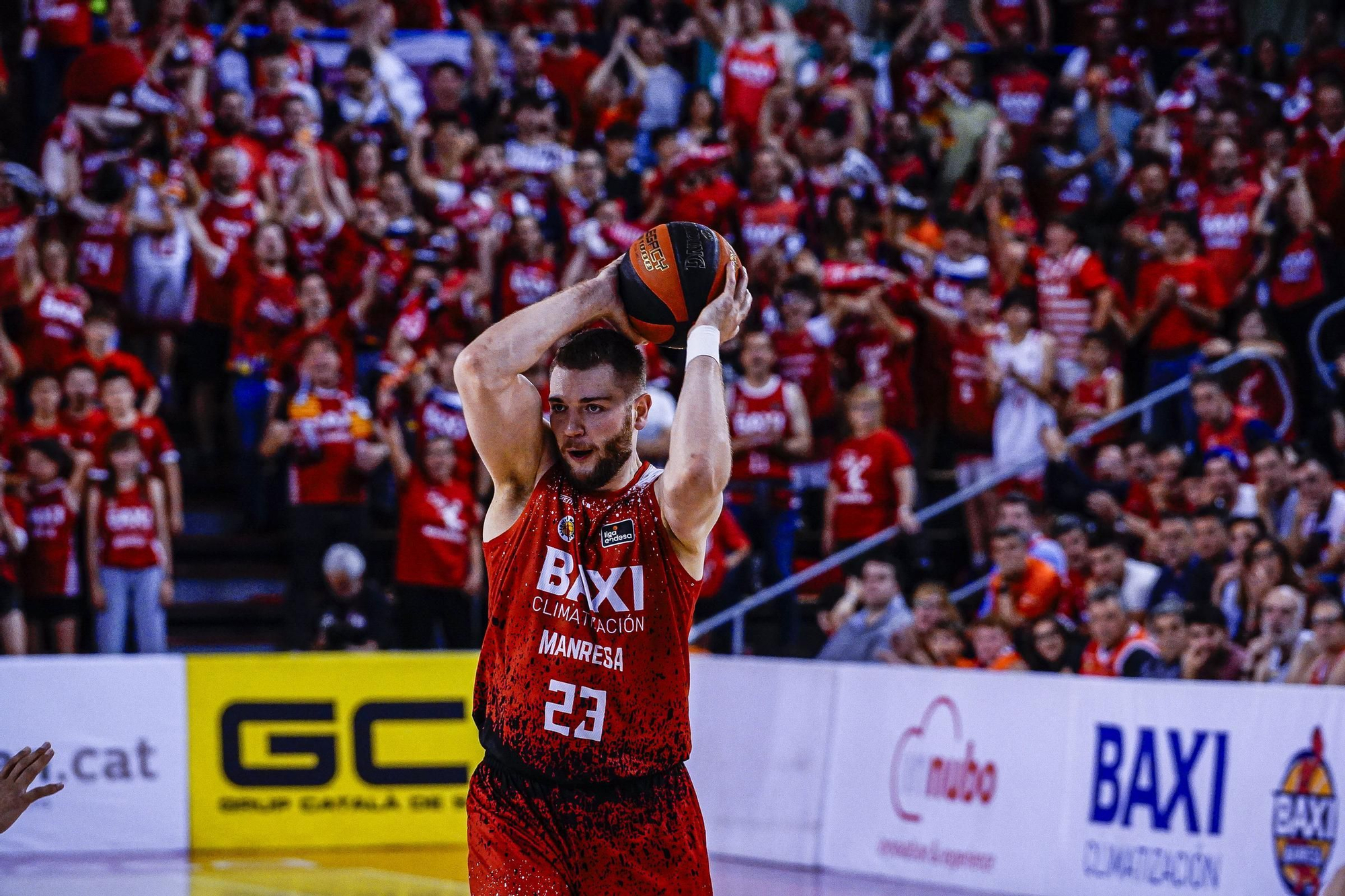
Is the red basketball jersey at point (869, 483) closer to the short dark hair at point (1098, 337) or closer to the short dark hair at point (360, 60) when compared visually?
the short dark hair at point (1098, 337)

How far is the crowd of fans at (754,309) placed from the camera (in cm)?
1097

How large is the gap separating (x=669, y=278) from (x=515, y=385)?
475 mm

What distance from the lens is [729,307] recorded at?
446cm

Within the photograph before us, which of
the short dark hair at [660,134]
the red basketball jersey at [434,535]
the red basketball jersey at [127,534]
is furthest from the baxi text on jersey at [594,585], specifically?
the short dark hair at [660,134]

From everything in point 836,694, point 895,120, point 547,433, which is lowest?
point 836,694

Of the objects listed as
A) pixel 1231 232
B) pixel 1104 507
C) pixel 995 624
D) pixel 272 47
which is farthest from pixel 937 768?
pixel 272 47

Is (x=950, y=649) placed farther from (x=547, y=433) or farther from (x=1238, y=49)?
(x=1238, y=49)

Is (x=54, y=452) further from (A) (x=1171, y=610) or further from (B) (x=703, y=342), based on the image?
(B) (x=703, y=342)

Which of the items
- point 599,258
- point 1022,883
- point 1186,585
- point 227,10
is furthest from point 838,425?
point 227,10

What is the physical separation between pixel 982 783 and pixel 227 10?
34.3ft

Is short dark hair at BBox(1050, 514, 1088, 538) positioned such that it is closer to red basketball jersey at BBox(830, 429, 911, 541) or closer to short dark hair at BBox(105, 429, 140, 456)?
red basketball jersey at BBox(830, 429, 911, 541)

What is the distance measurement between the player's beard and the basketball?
267 mm

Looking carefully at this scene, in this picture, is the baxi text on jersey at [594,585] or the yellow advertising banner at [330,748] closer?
the baxi text on jersey at [594,585]

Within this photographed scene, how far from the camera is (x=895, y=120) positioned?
14852 millimetres
